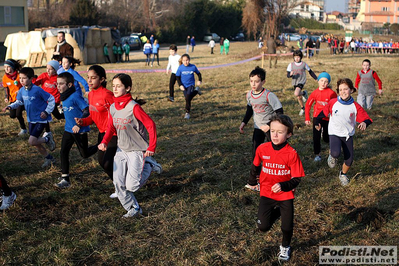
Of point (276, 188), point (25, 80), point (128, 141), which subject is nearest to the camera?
point (276, 188)

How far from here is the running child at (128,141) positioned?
523cm

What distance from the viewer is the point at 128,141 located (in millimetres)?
5363

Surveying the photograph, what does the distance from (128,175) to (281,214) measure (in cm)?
200

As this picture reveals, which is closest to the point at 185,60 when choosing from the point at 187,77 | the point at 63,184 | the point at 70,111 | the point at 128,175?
the point at 187,77

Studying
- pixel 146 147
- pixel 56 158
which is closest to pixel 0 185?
pixel 146 147

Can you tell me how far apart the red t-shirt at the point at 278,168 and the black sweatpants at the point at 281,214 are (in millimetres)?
57

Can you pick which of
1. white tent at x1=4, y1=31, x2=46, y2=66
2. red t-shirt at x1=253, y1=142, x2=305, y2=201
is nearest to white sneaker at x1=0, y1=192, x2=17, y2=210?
red t-shirt at x1=253, y1=142, x2=305, y2=201

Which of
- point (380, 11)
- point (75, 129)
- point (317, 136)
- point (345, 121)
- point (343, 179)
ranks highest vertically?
point (380, 11)

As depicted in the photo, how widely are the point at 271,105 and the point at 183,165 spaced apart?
2.14m

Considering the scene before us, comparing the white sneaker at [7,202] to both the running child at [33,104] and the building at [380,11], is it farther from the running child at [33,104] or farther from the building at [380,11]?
the building at [380,11]

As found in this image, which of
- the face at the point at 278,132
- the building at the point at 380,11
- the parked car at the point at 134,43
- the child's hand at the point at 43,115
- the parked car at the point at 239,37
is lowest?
the child's hand at the point at 43,115

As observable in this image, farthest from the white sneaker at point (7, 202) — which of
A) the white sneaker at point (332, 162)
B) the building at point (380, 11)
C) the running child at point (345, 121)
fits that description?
the building at point (380, 11)

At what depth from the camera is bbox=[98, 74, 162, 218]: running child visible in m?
5.23

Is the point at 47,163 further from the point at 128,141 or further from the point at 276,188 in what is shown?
the point at 276,188
